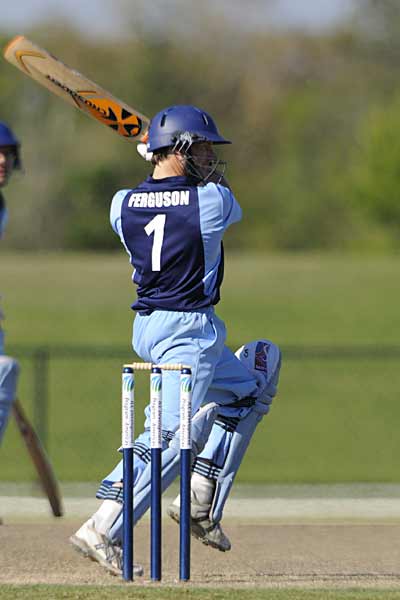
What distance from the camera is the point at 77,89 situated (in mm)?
7445

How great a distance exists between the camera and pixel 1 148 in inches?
322

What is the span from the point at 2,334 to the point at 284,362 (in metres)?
15.2

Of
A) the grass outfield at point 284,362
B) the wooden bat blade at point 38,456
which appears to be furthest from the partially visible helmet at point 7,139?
the grass outfield at point 284,362

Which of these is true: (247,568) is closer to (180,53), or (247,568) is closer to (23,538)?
(23,538)

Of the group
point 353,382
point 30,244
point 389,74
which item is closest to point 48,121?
point 30,244

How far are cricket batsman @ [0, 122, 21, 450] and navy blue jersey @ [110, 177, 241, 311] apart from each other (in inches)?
38.3

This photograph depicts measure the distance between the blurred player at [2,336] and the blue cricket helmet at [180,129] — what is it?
1.46 meters

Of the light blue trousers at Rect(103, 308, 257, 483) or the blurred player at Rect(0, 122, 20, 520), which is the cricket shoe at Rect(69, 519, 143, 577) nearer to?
the light blue trousers at Rect(103, 308, 257, 483)

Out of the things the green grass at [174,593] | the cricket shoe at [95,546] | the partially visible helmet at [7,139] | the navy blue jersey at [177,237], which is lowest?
the green grass at [174,593]

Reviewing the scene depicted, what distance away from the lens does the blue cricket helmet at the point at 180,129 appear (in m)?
6.61

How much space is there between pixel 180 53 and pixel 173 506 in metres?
63.4

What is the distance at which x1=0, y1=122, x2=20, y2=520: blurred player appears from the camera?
283 inches

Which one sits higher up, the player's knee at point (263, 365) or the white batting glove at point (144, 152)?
the white batting glove at point (144, 152)

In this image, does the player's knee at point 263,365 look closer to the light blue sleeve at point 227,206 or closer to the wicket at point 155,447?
the light blue sleeve at point 227,206
